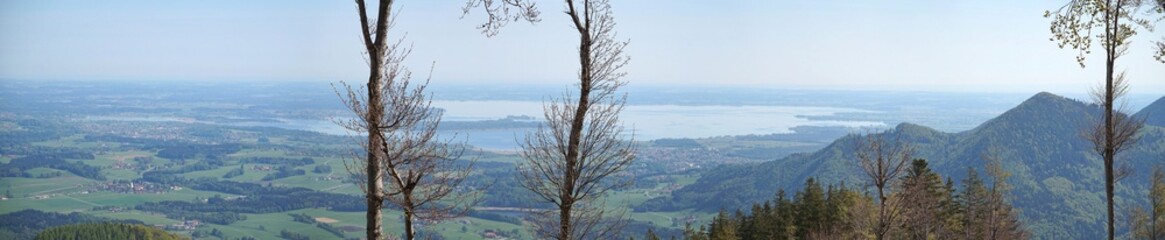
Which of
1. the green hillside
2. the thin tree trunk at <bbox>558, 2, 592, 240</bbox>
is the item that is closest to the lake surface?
the green hillside

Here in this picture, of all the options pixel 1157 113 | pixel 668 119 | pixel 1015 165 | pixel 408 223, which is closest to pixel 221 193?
pixel 1015 165

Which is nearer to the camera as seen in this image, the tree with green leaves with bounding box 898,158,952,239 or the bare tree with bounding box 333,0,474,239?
the bare tree with bounding box 333,0,474,239

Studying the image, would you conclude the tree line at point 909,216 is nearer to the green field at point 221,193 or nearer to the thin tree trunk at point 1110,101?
the thin tree trunk at point 1110,101

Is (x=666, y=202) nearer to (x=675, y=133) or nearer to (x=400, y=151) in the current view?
(x=675, y=133)

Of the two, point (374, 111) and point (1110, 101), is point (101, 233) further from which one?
point (1110, 101)

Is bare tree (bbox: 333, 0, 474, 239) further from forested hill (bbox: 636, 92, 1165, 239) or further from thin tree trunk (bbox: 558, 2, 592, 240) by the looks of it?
forested hill (bbox: 636, 92, 1165, 239)
